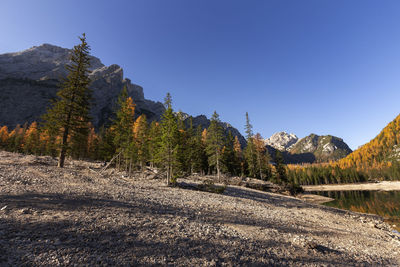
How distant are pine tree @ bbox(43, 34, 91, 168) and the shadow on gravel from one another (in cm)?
1461

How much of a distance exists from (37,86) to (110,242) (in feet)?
612

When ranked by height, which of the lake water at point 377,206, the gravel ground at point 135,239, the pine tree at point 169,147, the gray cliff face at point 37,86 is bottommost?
the lake water at point 377,206

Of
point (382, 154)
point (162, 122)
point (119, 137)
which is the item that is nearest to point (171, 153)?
point (162, 122)

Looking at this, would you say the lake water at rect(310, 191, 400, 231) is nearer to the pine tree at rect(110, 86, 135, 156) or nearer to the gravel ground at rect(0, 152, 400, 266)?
the gravel ground at rect(0, 152, 400, 266)

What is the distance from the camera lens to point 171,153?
21156 millimetres

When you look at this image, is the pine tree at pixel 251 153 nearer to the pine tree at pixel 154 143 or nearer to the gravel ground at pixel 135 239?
the pine tree at pixel 154 143

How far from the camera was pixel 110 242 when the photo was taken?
5367 millimetres

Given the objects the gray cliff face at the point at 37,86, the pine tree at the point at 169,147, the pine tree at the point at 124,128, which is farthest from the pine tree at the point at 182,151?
the gray cliff face at the point at 37,86

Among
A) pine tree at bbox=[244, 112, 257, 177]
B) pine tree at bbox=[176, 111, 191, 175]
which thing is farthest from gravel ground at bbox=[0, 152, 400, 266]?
pine tree at bbox=[244, 112, 257, 177]

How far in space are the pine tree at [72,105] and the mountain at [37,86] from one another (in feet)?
287

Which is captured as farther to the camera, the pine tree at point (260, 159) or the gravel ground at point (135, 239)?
the pine tree at point (260, 159)

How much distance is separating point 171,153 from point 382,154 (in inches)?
9564

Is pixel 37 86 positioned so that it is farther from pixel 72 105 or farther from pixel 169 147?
pixel 169 147

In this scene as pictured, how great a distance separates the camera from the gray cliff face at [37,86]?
11469 centimetres
